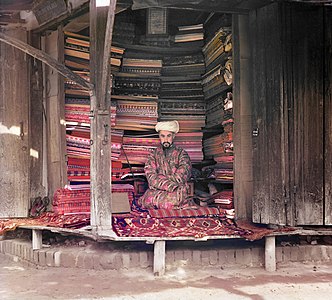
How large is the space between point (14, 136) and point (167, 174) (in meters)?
2.34

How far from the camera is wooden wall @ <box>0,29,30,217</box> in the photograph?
6.82 meters

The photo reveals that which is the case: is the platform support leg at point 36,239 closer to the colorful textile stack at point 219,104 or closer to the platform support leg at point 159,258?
the platform support leg at point 159,258

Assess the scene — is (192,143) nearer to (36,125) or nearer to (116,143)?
(116,143)

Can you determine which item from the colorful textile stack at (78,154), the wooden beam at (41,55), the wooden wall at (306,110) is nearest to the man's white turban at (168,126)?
the colorful textile stack at (78,154)

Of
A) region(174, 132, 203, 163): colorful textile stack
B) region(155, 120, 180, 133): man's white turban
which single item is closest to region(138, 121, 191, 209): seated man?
region(155, 120, 180, 133): man's white turban

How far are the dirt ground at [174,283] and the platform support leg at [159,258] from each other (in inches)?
3.5

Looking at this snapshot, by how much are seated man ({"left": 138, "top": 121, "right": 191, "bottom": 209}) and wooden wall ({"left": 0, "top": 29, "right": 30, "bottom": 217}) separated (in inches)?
70.1

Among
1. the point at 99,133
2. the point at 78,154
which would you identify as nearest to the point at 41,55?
the point at 99,133

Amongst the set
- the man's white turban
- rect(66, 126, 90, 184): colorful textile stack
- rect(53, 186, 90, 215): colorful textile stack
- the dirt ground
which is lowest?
the dirt ground

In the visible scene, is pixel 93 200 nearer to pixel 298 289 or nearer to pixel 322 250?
pixel 298 289

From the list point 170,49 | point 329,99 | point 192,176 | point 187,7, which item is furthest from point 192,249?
point 170,49

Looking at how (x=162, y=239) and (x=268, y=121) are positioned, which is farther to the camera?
(x=268, y=121)

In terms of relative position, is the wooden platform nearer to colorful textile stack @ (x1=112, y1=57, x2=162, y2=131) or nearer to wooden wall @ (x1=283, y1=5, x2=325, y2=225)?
wooden wall @ (x1=283, y1=5, x2=325, y2=225)

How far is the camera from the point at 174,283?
16.3 feet
